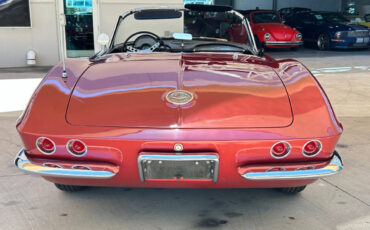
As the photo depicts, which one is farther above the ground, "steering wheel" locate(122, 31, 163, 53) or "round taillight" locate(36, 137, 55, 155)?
"steering wheel" locate(122, 31, 163, 53)

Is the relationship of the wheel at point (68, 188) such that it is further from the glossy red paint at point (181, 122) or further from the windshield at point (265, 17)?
the windshield at point (265, 17)

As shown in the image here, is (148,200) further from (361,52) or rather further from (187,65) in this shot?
(361,52)

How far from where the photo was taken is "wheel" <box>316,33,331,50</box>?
13047 millimetres

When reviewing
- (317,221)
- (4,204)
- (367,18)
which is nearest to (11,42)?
(4,204)

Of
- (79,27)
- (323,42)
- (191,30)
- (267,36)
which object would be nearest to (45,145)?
(191,30)

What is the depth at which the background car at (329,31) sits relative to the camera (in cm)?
1262

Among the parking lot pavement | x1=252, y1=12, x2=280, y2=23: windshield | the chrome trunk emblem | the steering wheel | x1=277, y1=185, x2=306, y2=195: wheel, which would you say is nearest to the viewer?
the chrome trunk emblem

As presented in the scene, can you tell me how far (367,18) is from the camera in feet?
50.9

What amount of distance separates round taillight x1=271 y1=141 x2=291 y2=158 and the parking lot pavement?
1.94 ft

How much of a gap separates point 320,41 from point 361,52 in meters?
1.37

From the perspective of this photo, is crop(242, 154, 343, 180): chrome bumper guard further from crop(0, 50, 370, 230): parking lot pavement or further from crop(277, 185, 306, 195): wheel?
crop(277, 185, 306, 195): wheel

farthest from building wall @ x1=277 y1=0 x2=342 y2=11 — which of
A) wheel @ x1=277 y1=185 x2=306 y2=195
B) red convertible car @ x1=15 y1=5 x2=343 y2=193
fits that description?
red convertible car @ x1=15 y1=5 x2=343 y2=193

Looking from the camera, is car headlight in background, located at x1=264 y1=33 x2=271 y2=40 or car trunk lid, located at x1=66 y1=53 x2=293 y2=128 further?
car headlight in background, located at x1=264 y1=33 x2=271 y2=40

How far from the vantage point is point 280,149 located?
7.34 ft
